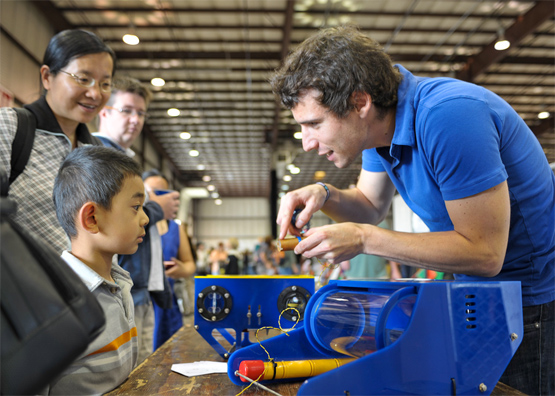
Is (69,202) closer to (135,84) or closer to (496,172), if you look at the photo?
(496,172)

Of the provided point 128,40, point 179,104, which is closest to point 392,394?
point 128,40

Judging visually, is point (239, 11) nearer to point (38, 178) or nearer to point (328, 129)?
point (38, 178)

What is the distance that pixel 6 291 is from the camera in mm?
484

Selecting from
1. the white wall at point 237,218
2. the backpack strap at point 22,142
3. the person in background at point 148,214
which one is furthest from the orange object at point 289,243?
the white wall at point 237,218

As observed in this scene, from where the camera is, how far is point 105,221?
118 cm

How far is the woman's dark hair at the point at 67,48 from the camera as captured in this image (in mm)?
1569

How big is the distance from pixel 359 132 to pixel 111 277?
32.1 inches

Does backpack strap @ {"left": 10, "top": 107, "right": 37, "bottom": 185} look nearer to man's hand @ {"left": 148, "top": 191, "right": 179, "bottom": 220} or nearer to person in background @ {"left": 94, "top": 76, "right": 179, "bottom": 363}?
person in background @ {"left": 94, "top": 76, "right": 179, "bottom": 363}

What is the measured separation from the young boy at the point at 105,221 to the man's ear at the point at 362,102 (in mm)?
661

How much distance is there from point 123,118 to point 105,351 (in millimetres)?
1572

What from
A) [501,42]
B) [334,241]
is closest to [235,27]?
[501,42]

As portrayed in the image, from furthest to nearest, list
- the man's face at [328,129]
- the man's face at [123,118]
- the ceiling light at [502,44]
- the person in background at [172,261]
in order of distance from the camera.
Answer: the ceiling light at [502,44] → the person in background at [172,261] → the man's face at [123,118] → the man's face at [328,129]

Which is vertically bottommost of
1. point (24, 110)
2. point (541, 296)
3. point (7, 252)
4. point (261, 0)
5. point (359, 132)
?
point (541, 296)

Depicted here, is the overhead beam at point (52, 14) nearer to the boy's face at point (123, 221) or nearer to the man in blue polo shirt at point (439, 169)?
the boy's face at point (123, 221)
